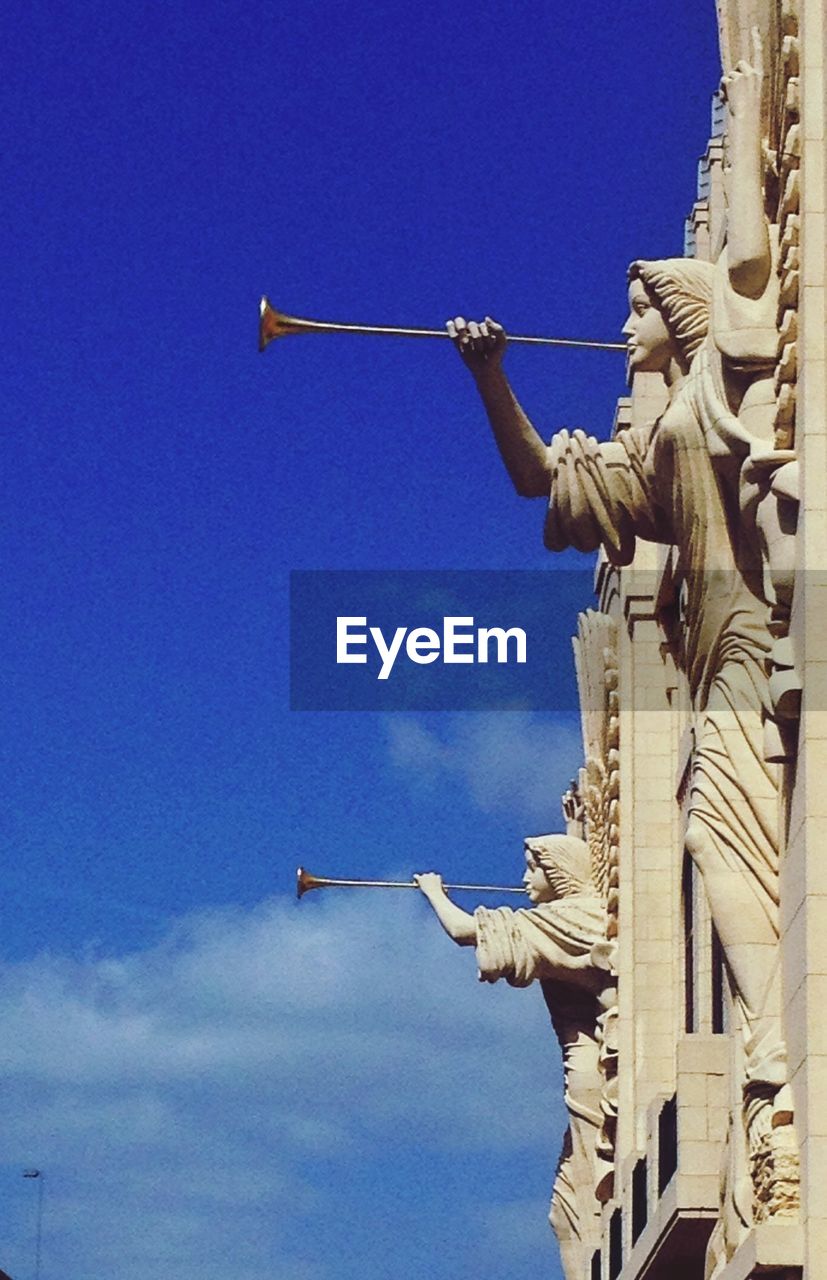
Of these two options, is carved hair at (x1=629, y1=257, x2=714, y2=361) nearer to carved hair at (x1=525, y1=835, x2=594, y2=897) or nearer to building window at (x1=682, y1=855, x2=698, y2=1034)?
building window at (x1=682, y1=855, x2=698, y2=1034)

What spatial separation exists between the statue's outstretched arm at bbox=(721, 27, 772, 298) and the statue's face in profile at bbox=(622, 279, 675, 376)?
9.99ft

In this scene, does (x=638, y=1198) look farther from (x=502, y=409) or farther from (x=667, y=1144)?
(x=502, y=409)

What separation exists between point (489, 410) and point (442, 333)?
135 cm

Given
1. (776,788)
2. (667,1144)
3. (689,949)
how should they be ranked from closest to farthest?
(776,788) < (667,1144) < (689,949)

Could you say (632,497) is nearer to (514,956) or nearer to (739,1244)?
(739,1244)

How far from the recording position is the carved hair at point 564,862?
5375 cm

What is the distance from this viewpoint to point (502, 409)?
34.7 meters

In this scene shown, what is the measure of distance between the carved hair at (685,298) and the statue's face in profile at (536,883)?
20.0 meters

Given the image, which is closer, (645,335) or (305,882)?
(645,335)

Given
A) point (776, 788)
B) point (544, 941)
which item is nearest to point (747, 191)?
point (776, 788)

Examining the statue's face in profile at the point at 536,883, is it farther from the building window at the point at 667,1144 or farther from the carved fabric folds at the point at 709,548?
the carved fabric folds at the point at 709,548

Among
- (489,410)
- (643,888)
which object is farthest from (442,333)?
(643,888)

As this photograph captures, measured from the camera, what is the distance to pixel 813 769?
30.5 meters

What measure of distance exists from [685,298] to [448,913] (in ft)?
72.2
